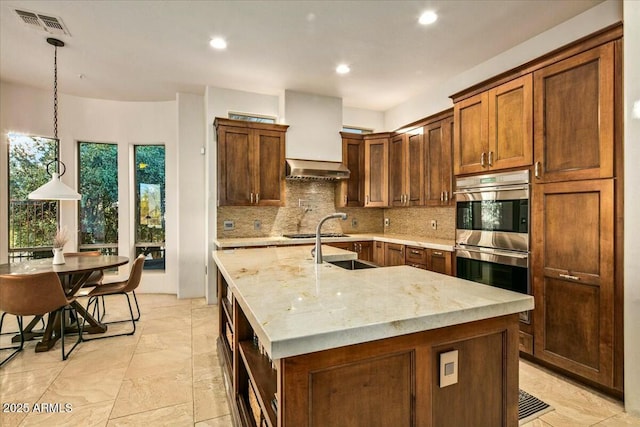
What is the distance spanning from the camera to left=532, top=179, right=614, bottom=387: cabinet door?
85.0 inches

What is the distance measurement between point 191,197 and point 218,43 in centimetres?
239

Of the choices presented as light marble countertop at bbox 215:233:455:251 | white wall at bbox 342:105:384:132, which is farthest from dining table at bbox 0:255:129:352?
white wall at bbox 342:105:384:132

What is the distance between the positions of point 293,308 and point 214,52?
327 centimetres

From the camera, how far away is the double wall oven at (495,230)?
2674 mm

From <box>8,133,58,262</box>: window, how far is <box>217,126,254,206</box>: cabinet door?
2.47 meters

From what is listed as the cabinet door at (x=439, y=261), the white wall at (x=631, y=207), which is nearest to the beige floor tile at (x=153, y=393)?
the cabinet door at (x=439, y=261)

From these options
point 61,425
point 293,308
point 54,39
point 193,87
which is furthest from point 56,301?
point 193,87

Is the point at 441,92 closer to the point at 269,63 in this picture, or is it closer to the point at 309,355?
the point at 269,63

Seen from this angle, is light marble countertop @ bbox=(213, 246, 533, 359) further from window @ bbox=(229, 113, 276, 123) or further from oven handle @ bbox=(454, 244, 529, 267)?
window @ bbox=(229, 113, 276, 123)

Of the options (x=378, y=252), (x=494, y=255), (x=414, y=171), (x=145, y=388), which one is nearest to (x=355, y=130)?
(x=414, y=171)

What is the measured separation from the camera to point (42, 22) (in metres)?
2.88

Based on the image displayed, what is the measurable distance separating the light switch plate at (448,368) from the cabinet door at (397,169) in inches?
137

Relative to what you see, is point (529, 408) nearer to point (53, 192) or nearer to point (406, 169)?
point (406, 169)

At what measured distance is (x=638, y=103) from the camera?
1.96 metres
